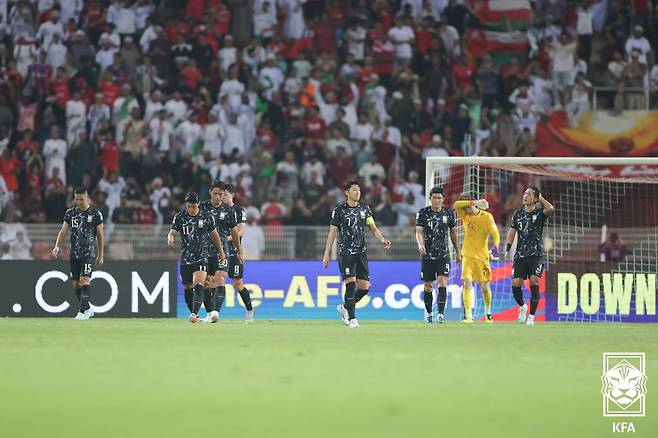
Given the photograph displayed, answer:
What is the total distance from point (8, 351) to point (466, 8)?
2009 cm

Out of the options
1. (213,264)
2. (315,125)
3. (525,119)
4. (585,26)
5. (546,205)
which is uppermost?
(585,26)

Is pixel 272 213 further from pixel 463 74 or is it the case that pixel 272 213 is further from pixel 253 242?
pixel 463 74

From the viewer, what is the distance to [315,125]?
1155 inches

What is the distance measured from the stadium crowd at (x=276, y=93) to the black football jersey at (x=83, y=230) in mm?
4830

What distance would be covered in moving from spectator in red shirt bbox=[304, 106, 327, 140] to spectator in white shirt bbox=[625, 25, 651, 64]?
7010mm

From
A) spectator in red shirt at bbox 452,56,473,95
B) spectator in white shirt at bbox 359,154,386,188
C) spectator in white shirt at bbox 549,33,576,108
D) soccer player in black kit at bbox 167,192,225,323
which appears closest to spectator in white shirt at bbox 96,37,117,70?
spectator in white shirt at bbox 359,154,386,188

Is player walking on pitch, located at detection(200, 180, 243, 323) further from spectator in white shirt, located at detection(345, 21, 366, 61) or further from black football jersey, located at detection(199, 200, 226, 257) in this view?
spectator in white shirt, located at detection(345, 21, 366, 61)

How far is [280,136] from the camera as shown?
29469 millimetres

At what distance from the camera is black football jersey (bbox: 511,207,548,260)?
21172 mm

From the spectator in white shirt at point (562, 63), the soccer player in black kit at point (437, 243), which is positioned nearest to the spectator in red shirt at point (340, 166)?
the spectator in white shirt at point (562, 63)

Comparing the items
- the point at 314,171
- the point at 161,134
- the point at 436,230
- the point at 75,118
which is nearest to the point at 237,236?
the point at 436,230

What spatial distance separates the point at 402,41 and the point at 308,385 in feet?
70.5

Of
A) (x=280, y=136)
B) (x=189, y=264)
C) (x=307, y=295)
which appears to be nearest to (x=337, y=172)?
(x=280, y=136)

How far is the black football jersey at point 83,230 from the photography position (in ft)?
71.8
